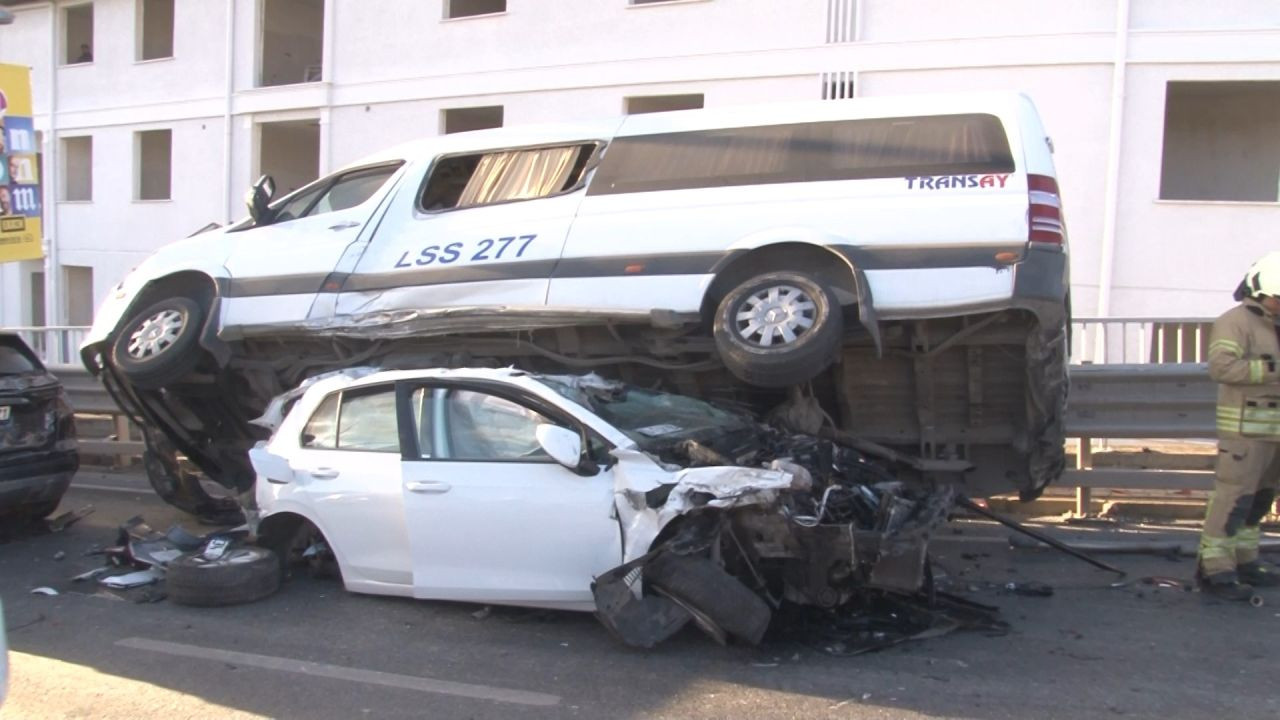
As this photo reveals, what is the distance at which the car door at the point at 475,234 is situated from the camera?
21.9 feet

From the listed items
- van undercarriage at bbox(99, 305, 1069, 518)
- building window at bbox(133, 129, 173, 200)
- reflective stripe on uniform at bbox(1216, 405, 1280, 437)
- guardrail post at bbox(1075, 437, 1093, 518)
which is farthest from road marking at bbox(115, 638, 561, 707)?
building window at bbox(133, 129, 173, 200)

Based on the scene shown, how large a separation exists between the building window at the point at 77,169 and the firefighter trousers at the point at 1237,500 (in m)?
22.8

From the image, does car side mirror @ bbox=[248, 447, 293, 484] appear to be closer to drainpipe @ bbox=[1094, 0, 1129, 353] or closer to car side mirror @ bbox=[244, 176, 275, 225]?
car side mirror @ bbox=[244, 176, 275, 225]

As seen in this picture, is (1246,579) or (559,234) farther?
(559,234)

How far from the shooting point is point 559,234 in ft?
21.7

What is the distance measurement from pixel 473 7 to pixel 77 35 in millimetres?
10939

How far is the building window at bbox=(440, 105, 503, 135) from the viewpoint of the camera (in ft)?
55.0

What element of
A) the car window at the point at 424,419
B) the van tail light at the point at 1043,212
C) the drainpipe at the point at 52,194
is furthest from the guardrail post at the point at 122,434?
the drainpipe at the point at 52,194

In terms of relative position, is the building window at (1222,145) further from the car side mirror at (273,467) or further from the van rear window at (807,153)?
the car side mirror at (273,467)

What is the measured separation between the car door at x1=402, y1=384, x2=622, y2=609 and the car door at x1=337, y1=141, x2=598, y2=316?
1.29m

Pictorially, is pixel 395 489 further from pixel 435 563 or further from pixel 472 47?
pixel 472 47

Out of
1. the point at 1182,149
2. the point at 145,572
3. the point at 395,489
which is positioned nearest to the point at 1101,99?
the point at 1182,149

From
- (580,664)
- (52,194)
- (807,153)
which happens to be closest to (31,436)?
(580,664)

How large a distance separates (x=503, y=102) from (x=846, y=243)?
1125cm
